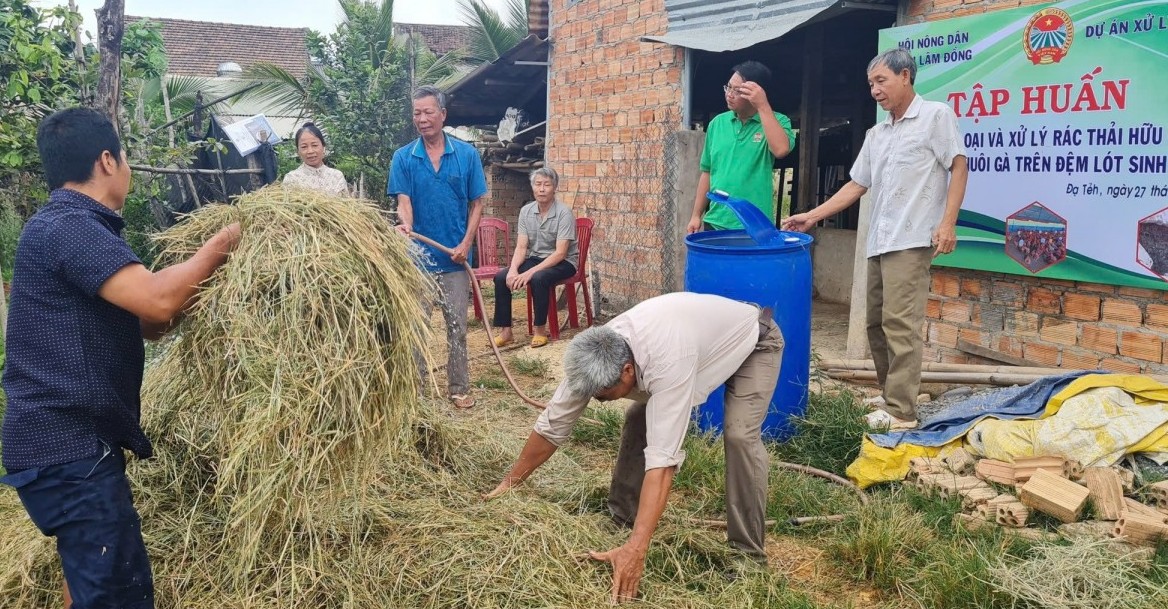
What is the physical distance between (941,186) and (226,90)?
20.4 m

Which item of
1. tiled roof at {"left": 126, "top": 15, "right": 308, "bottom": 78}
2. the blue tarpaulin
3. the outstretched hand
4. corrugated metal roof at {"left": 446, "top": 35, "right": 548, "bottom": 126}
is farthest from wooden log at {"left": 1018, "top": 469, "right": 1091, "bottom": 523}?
tiled roof at {"left": 126, "top": 15, "right": 308, "bottom": 78}

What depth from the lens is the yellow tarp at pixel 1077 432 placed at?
378 cm

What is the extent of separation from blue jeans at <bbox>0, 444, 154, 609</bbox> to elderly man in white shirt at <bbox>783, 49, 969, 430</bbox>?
11.4ft

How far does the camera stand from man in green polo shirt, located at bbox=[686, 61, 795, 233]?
17.0 ft

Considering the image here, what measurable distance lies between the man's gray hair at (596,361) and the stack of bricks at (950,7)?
351 cm

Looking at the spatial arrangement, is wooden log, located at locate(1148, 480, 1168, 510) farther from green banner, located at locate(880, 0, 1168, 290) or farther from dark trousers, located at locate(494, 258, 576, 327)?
dark trousers, located at locate(494, 258, 576, 327)

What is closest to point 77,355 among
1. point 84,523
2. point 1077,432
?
point 84,523

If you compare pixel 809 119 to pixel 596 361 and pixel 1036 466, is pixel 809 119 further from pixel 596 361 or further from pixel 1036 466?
pixel 596 361

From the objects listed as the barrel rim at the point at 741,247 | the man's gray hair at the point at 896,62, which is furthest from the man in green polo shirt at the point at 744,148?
the man's gray hair at the point at 896,62

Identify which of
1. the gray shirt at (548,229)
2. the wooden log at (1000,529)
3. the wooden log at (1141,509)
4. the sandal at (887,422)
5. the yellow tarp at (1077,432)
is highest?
the gray shirt at (548,229)

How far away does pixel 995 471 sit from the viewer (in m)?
3.84

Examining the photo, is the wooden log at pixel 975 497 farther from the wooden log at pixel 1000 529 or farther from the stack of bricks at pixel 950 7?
the stack of bricks at pixel 950 7

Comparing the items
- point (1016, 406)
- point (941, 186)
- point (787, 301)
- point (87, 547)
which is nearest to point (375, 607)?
point (87, 547)

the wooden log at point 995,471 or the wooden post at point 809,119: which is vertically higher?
the wooden post at point 809,119
